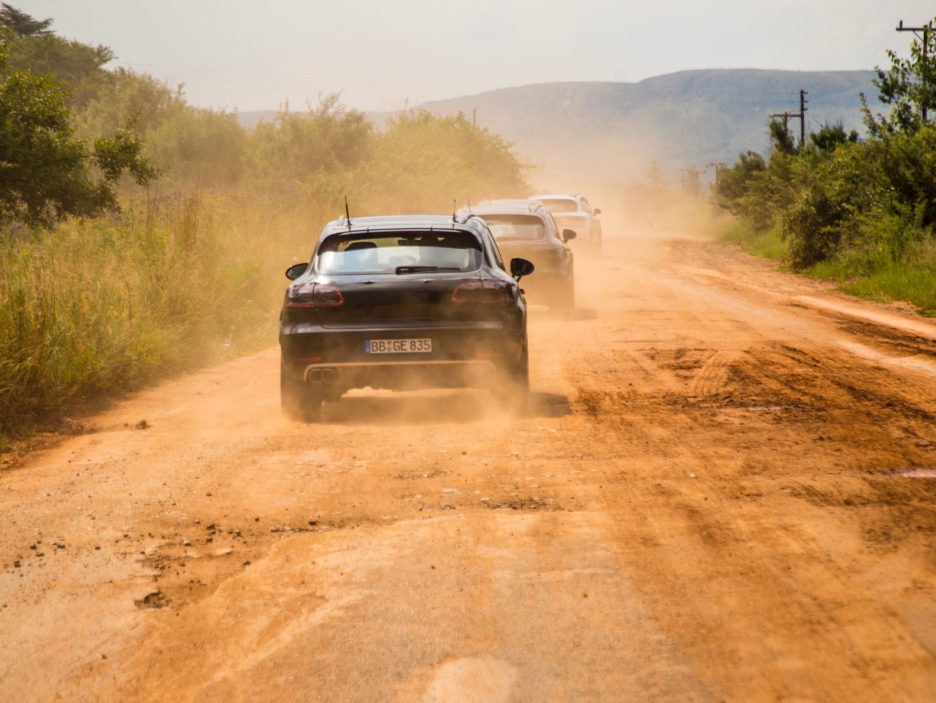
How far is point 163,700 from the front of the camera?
3215 millimetres

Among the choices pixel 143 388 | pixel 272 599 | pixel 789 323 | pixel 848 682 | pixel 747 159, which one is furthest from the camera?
pixel 747 159

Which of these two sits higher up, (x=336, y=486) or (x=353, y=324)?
(x=353, y=324)

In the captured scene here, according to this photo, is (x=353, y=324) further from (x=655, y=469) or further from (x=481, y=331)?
(x=655, y=469)

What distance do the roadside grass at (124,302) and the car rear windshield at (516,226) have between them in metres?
3.65

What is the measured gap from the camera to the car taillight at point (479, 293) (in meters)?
7.70

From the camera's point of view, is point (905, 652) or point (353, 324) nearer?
point (905, 652)

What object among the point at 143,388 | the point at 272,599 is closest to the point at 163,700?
the point at 272,599

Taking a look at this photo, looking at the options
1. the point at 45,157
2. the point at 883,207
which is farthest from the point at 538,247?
the point at 883,207

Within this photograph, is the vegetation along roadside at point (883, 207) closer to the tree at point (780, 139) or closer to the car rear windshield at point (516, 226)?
the car rear windshield at point (516, 226)

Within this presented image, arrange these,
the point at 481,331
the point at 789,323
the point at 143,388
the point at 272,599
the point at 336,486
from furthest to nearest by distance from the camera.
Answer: the point at 789,323, the point at 143,388, the point at 481,331, the point at 336,486, the point at 272,599

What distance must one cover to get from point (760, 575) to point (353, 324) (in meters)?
4.24

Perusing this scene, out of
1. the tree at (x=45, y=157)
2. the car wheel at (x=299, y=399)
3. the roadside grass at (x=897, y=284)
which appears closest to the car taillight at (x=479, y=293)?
the car wheel at (x=299, y=399)

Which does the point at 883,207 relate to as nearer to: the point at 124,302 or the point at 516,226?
the point at 516,226

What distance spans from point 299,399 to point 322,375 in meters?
0.33
